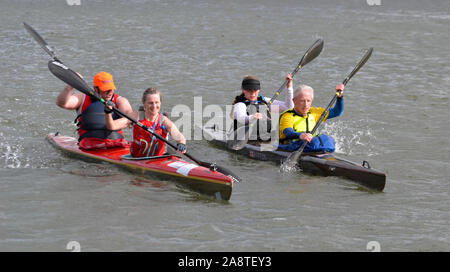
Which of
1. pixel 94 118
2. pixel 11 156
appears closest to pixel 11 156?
pixel 11 156

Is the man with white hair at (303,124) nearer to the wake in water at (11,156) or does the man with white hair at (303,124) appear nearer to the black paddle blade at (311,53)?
the black paddle blade at (311,53)

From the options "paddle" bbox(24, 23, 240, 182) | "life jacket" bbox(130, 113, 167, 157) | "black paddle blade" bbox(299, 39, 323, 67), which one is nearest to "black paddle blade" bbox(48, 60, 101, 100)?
"paddle" bbox(24, 23, 240, 182)

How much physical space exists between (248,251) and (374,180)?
2.41m

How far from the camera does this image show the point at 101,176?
8.19m

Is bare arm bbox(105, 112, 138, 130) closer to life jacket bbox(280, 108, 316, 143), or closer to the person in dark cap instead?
the person in dark cap

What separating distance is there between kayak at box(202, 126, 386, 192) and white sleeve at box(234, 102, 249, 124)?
0.45 meters

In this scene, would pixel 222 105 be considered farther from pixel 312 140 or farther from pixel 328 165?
pixel 328 165

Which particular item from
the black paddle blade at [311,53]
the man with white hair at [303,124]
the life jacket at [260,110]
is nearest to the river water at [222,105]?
the man with white hair at [303,124]

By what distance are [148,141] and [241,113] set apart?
1.85 metres

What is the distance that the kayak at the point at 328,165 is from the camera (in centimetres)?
777

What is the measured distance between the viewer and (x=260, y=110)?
964 cm

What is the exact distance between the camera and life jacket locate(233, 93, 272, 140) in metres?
9.52
